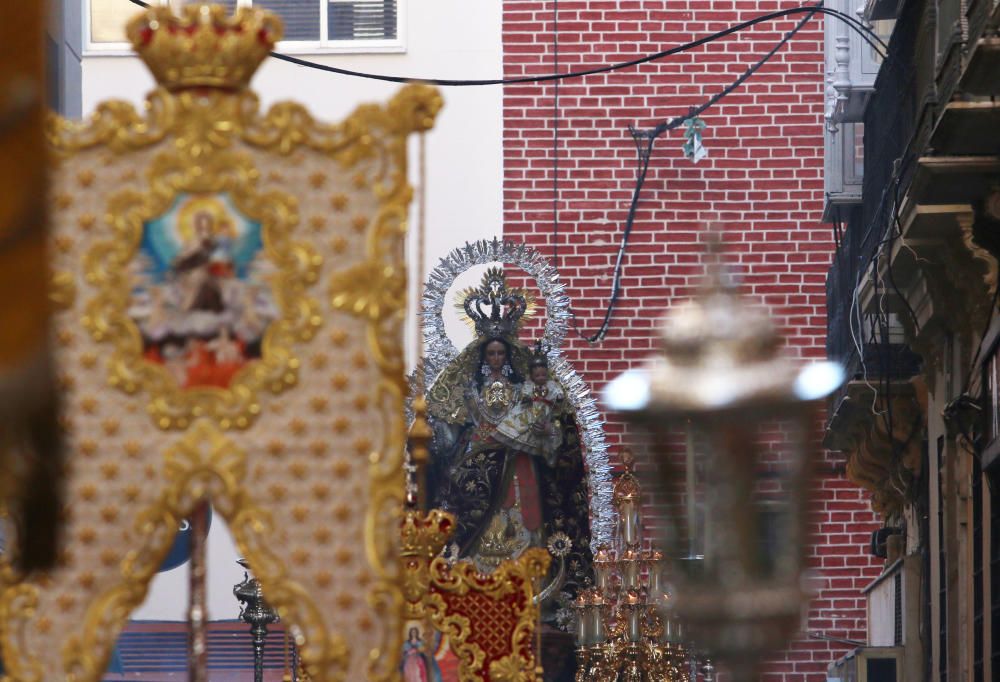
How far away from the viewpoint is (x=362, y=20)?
1720cm

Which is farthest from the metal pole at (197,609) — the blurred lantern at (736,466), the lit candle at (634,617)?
the lit candle at (634,617)

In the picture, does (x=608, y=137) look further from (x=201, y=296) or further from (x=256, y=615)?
(x=201, y=296)

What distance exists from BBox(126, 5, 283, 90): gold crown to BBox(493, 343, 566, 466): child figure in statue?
7.11m

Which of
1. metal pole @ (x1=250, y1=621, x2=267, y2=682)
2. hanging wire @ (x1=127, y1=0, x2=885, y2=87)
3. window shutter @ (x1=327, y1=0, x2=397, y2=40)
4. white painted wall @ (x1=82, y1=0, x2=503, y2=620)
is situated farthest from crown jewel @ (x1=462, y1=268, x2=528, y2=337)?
window shutter @ (x1=327, y1=0, x2=397, y2=40)

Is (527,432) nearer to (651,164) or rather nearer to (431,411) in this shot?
(431,411)

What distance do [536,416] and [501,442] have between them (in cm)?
28

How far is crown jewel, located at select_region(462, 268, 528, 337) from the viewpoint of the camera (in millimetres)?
13758

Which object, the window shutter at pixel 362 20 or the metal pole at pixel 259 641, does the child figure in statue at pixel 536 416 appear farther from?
the window shutter at pixel 362 20

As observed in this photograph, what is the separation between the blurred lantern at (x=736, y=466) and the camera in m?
2.99

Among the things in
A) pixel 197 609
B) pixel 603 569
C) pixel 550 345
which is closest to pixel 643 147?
pixel 550 345

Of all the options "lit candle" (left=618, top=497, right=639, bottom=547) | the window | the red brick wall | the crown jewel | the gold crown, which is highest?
the window

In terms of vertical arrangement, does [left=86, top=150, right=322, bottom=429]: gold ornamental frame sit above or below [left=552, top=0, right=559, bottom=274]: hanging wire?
below

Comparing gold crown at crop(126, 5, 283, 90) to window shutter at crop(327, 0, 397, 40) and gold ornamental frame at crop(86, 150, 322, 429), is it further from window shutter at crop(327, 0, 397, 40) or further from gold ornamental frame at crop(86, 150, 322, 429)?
window shutter at crop(327, 0, 397, 40)

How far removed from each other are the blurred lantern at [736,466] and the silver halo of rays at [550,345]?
10.3 meters
